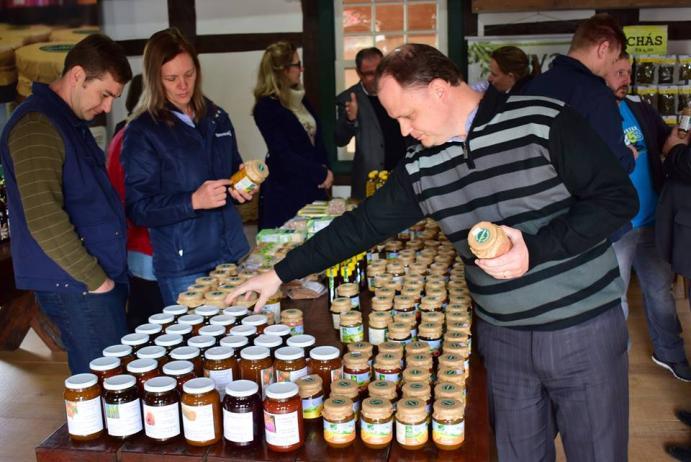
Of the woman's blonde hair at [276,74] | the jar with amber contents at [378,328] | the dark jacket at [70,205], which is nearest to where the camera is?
the jar with amber contents at [378,328]

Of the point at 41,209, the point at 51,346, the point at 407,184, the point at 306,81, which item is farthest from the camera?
the point at 306,81

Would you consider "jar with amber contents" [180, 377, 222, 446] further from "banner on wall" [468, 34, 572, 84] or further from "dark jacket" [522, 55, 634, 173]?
"banner on wall" [468, 34, 572, 84]

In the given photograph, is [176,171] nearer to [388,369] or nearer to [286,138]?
[388,369]

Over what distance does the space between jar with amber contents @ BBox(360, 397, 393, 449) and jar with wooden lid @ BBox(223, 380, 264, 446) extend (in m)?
0.25

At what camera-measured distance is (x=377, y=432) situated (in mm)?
1594

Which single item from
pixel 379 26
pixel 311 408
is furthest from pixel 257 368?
pixel 379 26

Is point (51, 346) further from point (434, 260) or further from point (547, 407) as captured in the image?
point (547, 407)

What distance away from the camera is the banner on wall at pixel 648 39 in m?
6.46

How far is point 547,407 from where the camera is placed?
2.10 m

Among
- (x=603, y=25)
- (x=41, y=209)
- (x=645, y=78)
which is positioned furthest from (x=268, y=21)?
(x=41, y=209)

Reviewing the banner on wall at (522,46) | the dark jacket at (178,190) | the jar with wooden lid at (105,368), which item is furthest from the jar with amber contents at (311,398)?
the banner on wall at (522,46)

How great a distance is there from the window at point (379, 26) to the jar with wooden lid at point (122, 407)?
226 inches

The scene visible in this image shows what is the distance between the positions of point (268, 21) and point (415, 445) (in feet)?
20.4

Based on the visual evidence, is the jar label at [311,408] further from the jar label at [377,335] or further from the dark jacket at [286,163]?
the dark jacket at [286,163]
